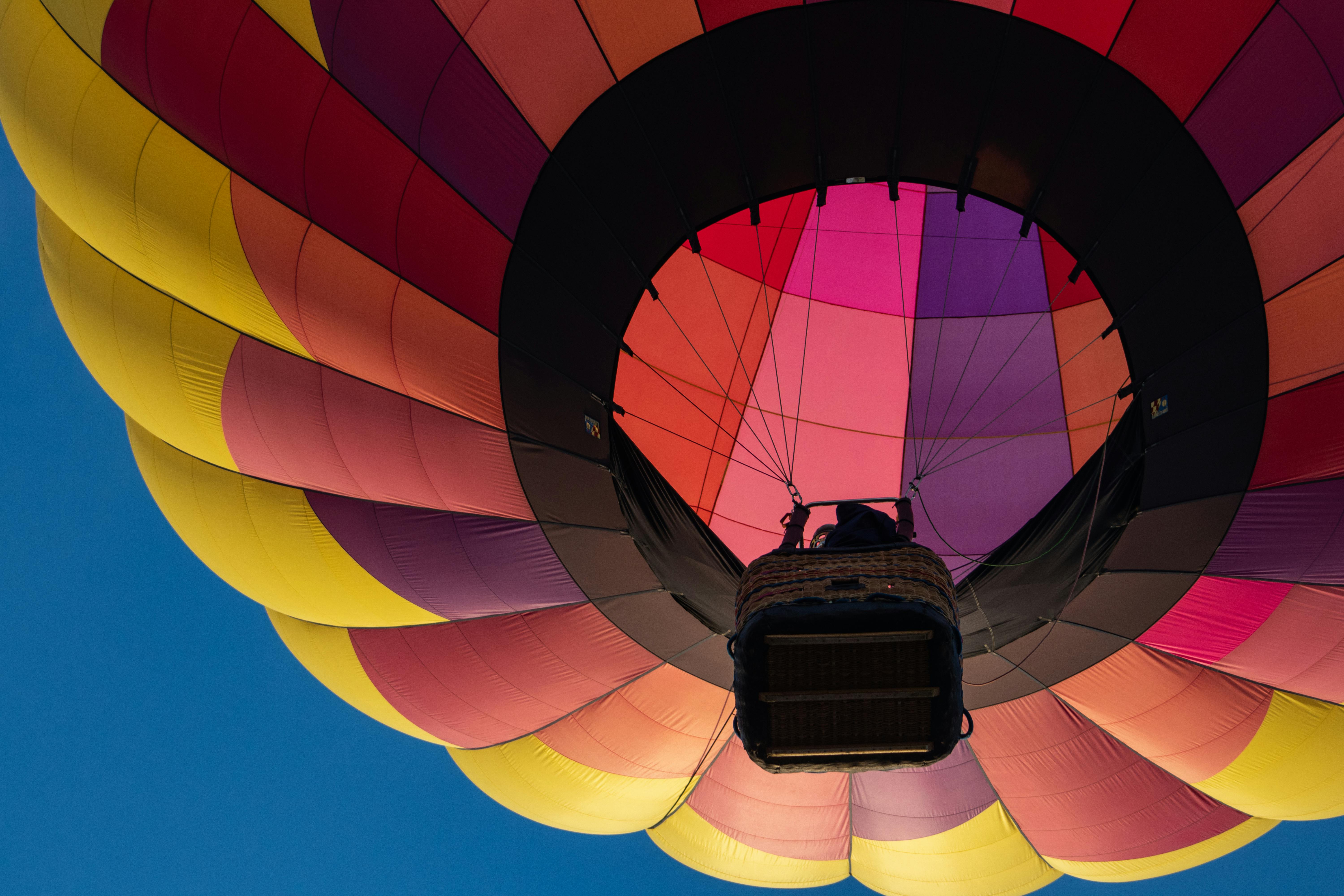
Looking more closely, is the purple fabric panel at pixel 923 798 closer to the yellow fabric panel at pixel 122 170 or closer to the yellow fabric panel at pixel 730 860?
the yellow fabric panel at pixel 730 860

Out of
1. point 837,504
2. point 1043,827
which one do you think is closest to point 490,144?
point 837,504

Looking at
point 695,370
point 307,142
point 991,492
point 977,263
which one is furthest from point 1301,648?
point 307,142

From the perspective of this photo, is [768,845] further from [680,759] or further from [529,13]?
[529,13]

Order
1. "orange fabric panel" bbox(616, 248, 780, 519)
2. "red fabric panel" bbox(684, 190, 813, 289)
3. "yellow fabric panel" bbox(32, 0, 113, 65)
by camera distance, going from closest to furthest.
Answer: "yellow fabric panel" bbox(32, 0, 113, 65)
"orange fabric panel" bbox(616, 248, 780, 519)
"red fabric panel" bbox(684, 190, 813, 289)

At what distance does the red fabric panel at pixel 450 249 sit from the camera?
112 inches

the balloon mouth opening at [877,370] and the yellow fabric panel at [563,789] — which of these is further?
the balloon mouth opening at [877,370]

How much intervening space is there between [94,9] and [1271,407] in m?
3.85

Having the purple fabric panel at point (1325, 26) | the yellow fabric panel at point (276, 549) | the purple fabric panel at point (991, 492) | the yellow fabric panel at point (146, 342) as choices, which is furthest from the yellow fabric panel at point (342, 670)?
the purple fabric panel at point (1325, 26)

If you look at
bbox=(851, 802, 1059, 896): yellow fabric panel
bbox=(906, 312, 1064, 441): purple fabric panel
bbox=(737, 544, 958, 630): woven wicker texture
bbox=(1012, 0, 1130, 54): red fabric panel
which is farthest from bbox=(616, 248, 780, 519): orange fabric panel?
bbox=(1012, 0, 1130, 54): red fabric panel

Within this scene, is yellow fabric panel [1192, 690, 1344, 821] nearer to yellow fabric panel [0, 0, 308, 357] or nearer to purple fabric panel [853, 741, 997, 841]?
purple fabric panel [853, 741, 997, 841]

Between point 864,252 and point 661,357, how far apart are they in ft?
4.32

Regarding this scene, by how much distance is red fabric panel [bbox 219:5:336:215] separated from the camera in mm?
2758

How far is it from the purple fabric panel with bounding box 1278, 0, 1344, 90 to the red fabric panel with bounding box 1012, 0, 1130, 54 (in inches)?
15.7

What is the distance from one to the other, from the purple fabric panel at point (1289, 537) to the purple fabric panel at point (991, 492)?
1.80 meters
